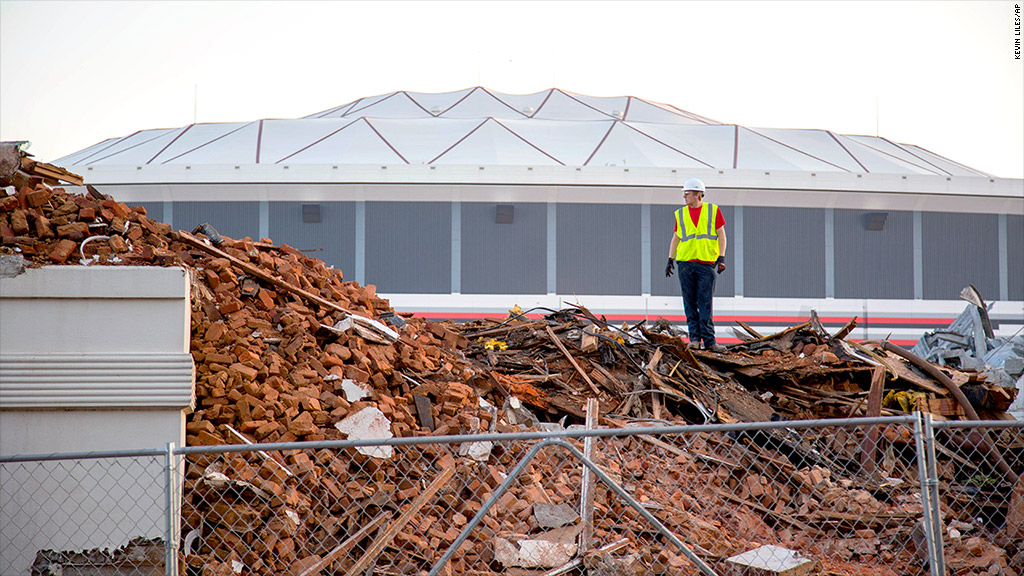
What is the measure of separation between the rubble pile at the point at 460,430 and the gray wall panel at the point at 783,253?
831cm

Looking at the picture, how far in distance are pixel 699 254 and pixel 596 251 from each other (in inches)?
277

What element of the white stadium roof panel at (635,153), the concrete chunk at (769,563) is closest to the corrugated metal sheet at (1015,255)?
the white stadium roof panel at (635,153)

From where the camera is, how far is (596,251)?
53.6 feet

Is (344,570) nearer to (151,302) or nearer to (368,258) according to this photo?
(151,302)

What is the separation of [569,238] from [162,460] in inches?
465

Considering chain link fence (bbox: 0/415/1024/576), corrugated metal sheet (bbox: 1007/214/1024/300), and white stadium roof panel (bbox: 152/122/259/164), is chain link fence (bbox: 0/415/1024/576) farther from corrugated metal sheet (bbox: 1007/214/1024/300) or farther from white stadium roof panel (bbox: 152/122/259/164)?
white stadium roof panel (bbox: 152/122/259/164)

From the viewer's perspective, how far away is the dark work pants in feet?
30.1

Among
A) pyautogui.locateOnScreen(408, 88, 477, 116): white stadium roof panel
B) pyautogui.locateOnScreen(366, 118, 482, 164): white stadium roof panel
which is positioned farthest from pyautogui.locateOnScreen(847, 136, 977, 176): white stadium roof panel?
pyautogui.locateOnScreen(408, 88, 477, 116): white stadium roof panel

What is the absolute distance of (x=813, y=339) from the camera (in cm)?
886

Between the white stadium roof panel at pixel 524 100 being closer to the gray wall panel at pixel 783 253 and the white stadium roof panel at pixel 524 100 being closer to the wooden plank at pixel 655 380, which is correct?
the gray wall panel at pixel 783 253

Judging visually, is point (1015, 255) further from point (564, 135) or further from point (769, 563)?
point (769, 563)

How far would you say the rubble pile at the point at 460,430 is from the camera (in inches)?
211

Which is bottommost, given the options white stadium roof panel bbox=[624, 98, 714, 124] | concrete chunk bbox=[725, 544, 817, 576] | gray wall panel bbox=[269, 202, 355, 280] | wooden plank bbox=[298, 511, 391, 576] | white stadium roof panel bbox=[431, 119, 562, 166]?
concrete chunk bbox=[725, 544, 817, 576]

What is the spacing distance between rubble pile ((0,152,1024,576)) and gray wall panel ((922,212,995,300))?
9822 mm
